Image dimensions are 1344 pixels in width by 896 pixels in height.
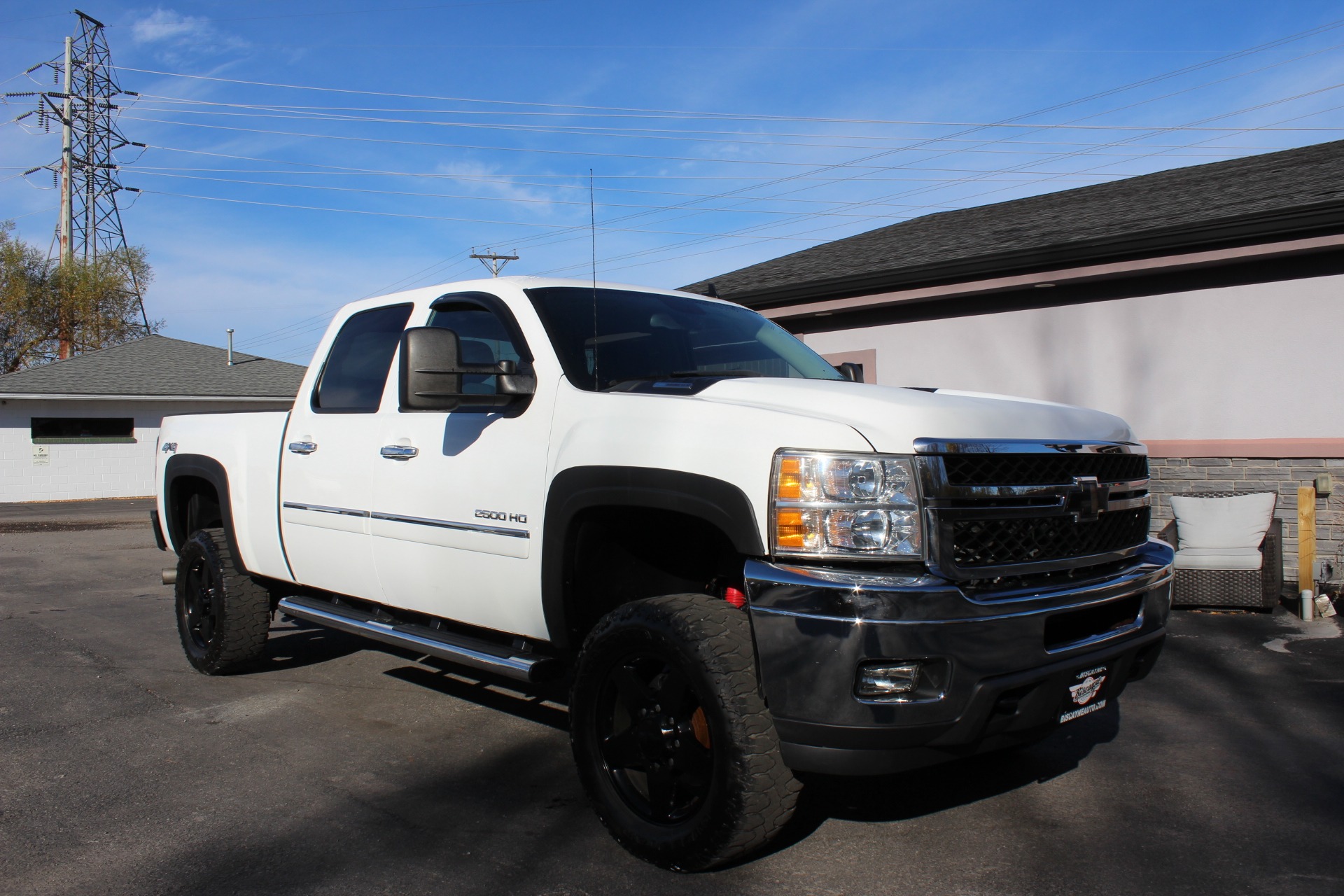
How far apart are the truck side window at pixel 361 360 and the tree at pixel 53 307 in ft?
120

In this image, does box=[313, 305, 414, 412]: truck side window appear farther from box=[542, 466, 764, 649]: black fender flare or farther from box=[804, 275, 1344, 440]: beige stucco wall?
box=[804, 275, 1344, 440]: beige stucco wall

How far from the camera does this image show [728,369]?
14.3ft

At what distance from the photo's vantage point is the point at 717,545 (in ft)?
12.0

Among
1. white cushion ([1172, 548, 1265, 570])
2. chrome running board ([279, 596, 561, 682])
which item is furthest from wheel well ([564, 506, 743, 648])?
white cushion ([1172, 548, 1265, 570])

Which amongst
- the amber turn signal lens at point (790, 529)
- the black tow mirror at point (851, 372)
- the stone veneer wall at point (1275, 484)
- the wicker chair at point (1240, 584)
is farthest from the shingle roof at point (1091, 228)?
the amber turn signal lens at point (790, 529)

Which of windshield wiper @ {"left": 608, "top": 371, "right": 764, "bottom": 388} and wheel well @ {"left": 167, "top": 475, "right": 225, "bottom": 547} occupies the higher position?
windshield wiper @ {"left": 608, "top": 371, "right": 764, "bottom": 388}

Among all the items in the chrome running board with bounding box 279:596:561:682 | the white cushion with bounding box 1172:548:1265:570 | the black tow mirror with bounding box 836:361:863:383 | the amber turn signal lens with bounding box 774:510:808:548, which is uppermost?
the black tow mirror with bounding box 836:361:863:383

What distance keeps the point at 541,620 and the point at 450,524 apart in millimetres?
639

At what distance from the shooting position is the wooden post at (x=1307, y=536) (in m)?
8.17

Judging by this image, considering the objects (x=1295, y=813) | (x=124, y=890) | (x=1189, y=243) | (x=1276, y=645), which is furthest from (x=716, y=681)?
(x=1189, y=243)

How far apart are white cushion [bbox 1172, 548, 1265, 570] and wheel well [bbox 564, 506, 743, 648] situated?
5.77 meters

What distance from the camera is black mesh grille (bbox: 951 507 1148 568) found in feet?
9.68

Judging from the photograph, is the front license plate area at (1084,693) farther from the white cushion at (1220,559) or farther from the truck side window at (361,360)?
the white cushion at (1220,559)

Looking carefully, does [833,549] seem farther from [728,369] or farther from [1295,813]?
[1295,813]
